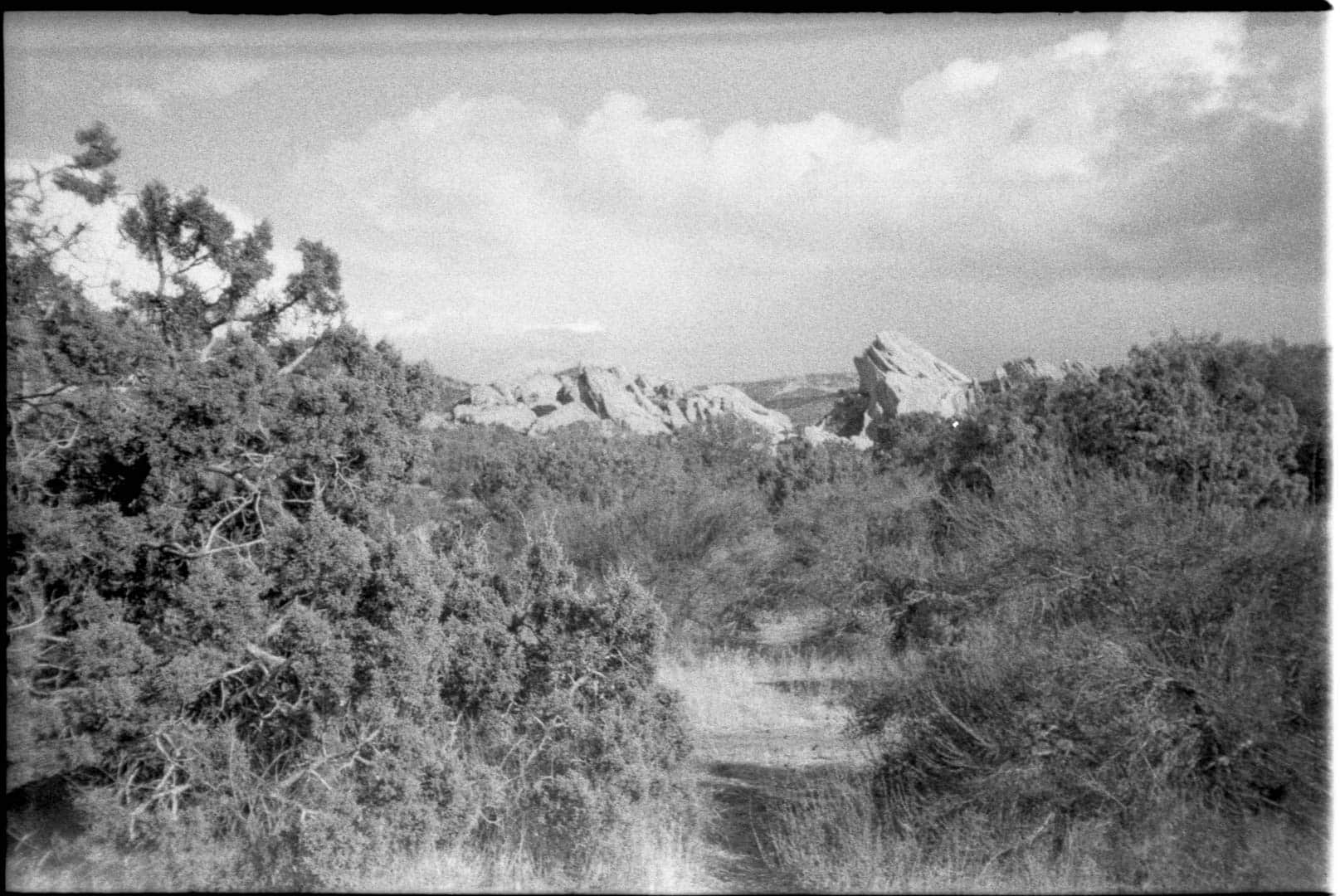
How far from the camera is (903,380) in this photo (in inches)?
1458

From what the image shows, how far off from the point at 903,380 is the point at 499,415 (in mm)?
23489

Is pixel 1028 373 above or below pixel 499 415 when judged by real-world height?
above

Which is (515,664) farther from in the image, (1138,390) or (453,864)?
(1138,390)

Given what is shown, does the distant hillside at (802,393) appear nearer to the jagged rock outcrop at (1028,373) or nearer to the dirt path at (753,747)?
the jagged rock outcrop at (1028,373)

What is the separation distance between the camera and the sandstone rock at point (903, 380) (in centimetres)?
3400

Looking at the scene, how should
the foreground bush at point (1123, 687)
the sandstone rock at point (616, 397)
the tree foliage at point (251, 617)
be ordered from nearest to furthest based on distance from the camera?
the foreground bush at point (1123, 687)
the tree foliage at point (251, 617)
the sandstone rock at point (616, 397)

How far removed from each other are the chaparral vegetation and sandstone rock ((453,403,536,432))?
3479 cm

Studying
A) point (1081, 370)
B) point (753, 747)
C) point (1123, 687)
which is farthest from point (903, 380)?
point (1123, 687)

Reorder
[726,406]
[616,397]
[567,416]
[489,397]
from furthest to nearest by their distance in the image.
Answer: [616,397] → [726,406] → [489,397] → [567,416]

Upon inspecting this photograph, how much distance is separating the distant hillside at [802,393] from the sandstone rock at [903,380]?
2.78 metres

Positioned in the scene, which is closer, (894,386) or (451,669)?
(451,669)

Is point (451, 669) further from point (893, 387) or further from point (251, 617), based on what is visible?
point (893, 387)

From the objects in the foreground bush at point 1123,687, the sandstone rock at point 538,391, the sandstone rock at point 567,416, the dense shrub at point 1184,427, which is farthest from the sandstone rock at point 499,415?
the foreground bush at point 1123,687

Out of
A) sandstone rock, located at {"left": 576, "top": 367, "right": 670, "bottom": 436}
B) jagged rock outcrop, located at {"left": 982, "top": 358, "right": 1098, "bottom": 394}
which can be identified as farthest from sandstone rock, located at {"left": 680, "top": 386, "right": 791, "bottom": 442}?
jagged rock outcrop, located at {"left": 982, "top": 358, "right": 1098, "bottom": 394}
